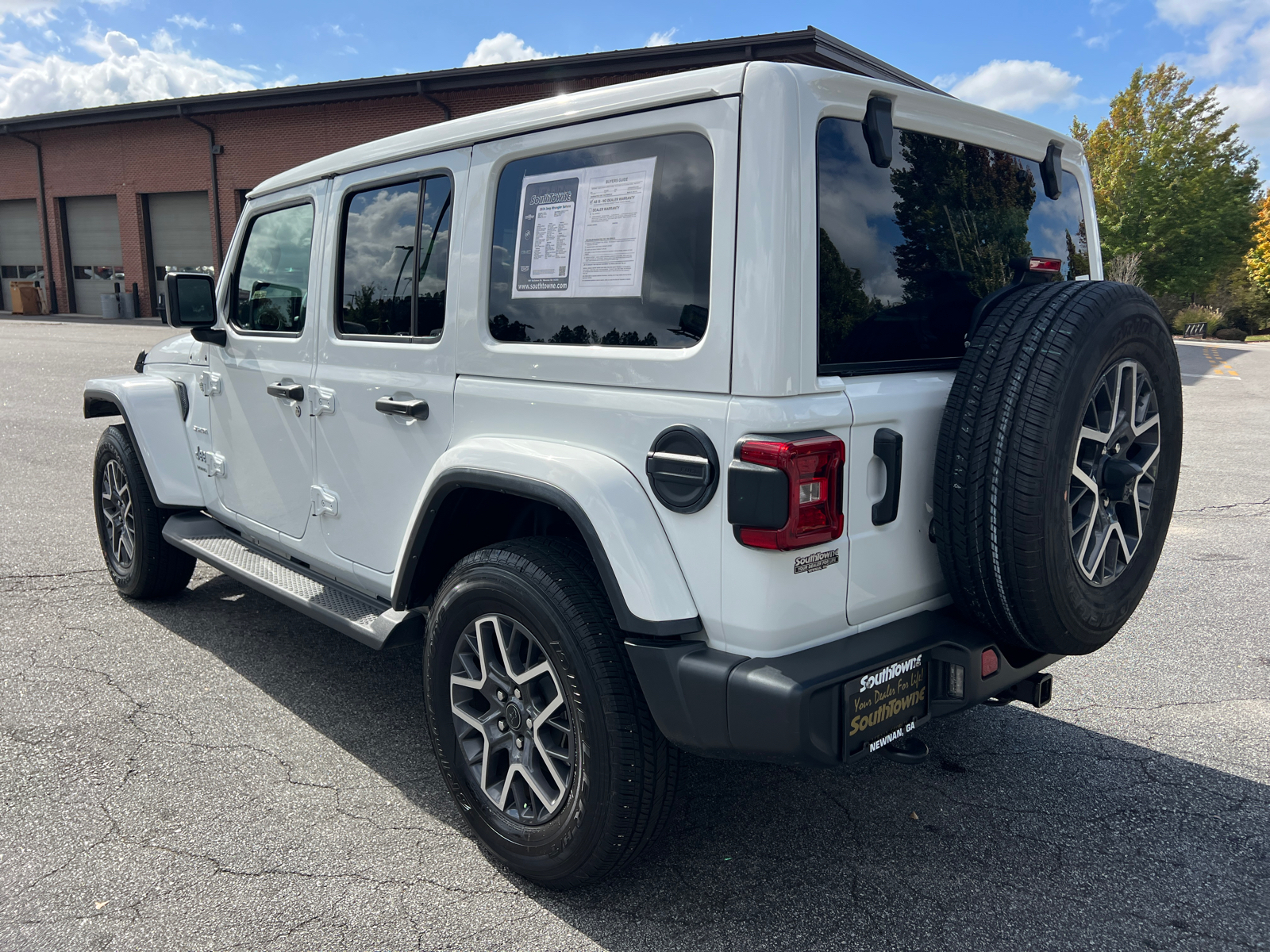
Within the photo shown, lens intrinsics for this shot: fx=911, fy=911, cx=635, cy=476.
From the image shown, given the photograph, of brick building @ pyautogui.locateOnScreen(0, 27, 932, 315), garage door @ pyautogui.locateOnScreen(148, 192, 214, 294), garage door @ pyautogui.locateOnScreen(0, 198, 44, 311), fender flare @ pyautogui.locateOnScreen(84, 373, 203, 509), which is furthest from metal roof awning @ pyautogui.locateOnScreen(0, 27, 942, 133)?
fender flare @ pyautogui.locateOnScreen(84, 373, 203, 509)

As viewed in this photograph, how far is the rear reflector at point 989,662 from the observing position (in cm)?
245

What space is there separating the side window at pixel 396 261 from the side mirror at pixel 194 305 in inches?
41.9

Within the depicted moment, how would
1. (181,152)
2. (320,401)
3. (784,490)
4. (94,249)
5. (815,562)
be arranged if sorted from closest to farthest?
(784,490)
(815,562)
(320,401)
(181,152)
(94,249)

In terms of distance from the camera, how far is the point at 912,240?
2.50 metres

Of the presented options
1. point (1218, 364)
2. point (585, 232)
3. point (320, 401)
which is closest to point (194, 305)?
point (320, 401)

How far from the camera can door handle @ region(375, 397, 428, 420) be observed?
2941 millimetres

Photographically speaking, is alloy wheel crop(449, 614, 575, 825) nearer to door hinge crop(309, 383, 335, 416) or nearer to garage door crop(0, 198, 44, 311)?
door hinge crop(309, 383, 335, 416)

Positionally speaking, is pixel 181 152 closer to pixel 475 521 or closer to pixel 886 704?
pixel 475 521

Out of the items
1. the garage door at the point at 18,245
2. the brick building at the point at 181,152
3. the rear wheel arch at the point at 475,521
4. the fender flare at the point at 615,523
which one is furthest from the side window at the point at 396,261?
the garage door at the point at 18,245

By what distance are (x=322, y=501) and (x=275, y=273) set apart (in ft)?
3.64

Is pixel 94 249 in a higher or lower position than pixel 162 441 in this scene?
higher

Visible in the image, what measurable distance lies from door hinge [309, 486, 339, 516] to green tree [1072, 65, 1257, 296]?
4167 centimetres

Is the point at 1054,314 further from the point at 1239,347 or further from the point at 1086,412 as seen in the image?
the point at 1239,347

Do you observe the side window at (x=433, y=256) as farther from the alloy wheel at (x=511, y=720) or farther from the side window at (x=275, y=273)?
the alloy wheel at (x=511, y=720)
